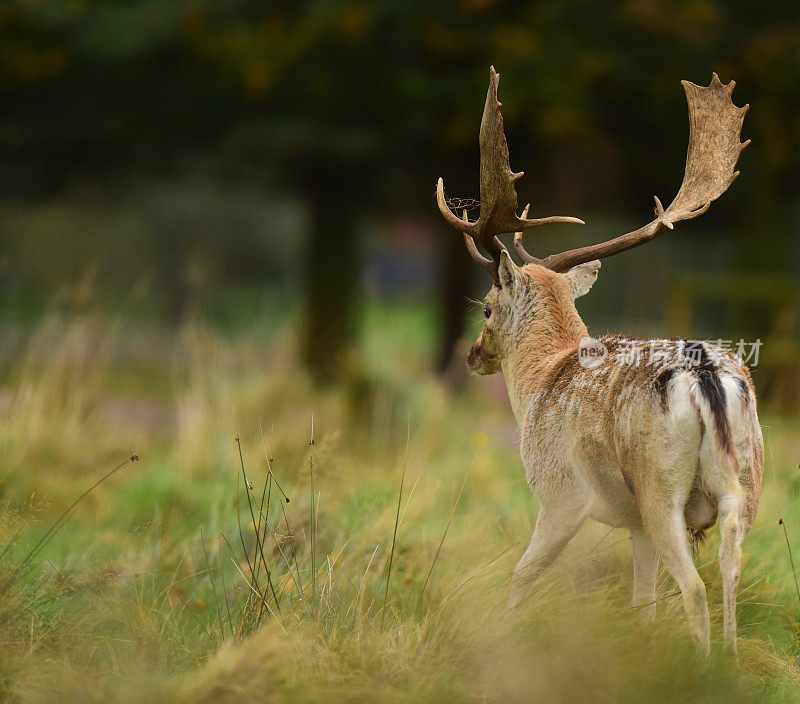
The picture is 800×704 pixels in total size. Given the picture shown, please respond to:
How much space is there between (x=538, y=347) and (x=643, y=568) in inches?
40.7

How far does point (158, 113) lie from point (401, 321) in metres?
13.2

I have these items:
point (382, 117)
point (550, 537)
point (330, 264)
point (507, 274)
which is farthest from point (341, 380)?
point (550, 537)

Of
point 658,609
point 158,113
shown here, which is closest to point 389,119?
point 158,113

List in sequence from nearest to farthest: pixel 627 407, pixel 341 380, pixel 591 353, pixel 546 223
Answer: pixel 627 407 → pixel 591 353 → pixel 546 223 → pixel 341 380

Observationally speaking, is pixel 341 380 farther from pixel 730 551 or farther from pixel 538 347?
pixel 730 551

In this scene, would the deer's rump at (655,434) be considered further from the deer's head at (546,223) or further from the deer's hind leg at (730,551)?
the deer's head at (546,223)

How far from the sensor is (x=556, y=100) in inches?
388

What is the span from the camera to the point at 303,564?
452 cm

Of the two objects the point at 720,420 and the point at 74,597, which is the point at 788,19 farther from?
the point at 74,597

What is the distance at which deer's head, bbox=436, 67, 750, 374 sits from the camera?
4.51 m

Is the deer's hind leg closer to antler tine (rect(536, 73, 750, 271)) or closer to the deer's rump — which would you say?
the deer's rump

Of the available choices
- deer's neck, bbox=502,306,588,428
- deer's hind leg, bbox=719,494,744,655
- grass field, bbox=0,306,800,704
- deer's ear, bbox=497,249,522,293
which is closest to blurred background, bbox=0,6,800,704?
grass field, bbox=0,306,800,704

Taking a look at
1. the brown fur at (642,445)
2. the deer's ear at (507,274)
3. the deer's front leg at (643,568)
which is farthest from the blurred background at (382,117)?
the deer's front leg at (643,568)

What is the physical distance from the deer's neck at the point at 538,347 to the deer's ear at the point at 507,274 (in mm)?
195
